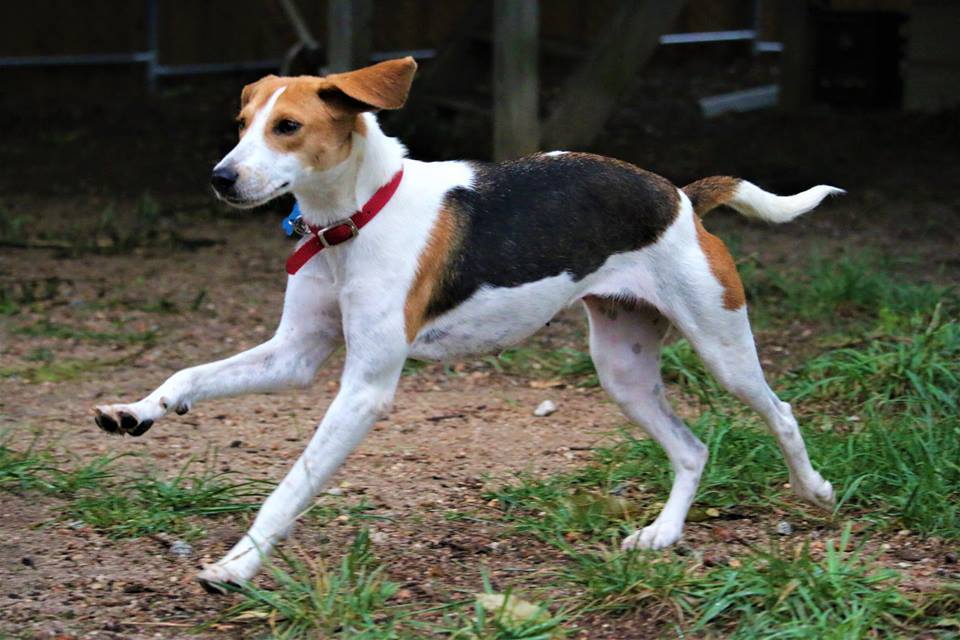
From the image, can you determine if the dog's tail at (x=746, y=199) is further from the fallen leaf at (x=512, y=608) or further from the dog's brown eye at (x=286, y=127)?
the fallen leaf at (x=512, y=608)

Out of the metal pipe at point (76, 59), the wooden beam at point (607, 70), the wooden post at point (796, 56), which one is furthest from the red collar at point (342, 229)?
the metal pipe at point (76, 59)

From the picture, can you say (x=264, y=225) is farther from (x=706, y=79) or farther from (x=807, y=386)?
(x=706, y=79)

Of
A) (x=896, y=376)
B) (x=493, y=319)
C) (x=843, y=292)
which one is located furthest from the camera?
(x=843, y=292)

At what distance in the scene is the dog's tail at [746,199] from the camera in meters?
4.88

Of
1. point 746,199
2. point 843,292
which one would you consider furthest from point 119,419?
point 843,292

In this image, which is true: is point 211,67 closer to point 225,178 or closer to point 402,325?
point 402,325

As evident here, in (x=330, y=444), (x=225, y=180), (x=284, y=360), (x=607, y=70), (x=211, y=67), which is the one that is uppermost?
(x=225, y=180)

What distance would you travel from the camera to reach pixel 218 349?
7.00 metres

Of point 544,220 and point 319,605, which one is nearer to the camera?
point 319,605

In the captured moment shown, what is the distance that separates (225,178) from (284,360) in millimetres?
688

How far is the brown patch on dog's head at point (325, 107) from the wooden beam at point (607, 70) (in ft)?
16.9

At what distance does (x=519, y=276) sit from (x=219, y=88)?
401 inches

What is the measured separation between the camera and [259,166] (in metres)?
3.95

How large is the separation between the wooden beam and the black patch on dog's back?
4670mm
